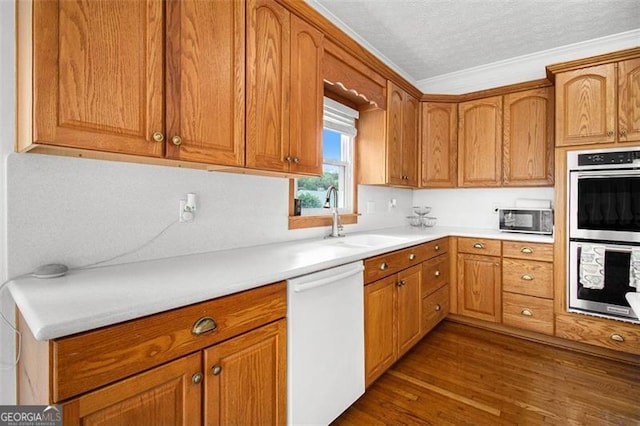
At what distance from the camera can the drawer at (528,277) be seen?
2.70 metres

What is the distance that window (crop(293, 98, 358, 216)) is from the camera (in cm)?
248

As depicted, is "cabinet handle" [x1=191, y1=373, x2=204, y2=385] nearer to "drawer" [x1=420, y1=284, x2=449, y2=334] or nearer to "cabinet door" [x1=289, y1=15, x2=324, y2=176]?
"cabinet door" [x1=289, y1=15, x2=324, y2=176]

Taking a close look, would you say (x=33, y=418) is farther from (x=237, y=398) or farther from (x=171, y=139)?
(x=171, y=139)

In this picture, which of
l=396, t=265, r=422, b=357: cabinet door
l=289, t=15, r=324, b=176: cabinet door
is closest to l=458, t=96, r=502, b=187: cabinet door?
l=396, t=265, r=422, b=357: cabinet door

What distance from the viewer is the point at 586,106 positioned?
2510 millimetres

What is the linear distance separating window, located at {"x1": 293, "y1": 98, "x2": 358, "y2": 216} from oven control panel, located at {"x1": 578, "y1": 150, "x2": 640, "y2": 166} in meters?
1.84

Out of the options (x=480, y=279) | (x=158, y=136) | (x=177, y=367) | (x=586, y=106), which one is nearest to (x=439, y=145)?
(x=586, y=106)

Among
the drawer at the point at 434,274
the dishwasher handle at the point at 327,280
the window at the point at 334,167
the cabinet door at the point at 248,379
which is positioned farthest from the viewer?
the drawer at the point at 434,274

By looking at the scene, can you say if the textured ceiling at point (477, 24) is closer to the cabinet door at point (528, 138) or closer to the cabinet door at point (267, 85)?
the cabinet door at point (528, 138)

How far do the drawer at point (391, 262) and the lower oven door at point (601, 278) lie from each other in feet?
4.00

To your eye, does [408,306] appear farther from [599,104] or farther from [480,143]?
[599,104]

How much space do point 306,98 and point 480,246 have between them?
219cm

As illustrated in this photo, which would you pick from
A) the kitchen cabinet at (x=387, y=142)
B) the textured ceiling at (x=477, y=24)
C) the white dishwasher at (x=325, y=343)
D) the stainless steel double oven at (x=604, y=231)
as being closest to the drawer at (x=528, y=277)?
the stainless steel double oven at (x=604, y=231)

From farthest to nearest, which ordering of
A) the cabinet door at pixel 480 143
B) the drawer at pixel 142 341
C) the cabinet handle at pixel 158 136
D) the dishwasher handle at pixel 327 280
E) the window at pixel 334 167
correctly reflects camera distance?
the cabinet door at pixel 480 143
the window at pixel 334 167
the dishwasher handle at pixel 327 280
the cabinet handle at pixel 158 136
the drawer at pixel 142 341
